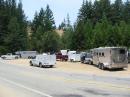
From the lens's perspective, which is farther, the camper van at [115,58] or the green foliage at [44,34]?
the green foliage at [44,34]

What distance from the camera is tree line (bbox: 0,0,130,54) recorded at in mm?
89688

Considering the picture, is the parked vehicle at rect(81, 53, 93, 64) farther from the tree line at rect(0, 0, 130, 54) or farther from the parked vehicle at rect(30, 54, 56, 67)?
the tree line at rect(0, 0, 130, 54)

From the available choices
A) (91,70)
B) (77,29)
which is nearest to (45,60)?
(91,70)

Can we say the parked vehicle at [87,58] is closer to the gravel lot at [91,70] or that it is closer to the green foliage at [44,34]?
the gravel lot at [91,70]

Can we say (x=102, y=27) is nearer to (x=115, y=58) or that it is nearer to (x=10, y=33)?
(x=10, y=33)

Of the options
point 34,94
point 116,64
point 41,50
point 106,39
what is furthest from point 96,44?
point 34,94

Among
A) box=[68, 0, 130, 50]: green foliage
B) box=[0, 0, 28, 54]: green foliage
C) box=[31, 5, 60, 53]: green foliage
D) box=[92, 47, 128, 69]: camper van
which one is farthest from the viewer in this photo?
box=[0, 0, 28, 54]: green foliage

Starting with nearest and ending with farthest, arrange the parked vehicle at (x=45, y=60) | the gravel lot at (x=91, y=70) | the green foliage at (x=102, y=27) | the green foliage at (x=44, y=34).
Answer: the gravel lot at (x=91, y=70) < the parked vehicle at (x=45, y=60) < the green foliage at (x=102, y=27) < the green foliage at (x=44, y=34)

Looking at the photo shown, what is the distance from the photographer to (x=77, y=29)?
107m

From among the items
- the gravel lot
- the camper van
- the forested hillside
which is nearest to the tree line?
the forested hillside

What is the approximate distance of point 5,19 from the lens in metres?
150

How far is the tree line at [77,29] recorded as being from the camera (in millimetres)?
89688

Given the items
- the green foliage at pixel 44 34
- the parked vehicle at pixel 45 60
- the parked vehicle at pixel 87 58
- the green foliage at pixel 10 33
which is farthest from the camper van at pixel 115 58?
the green foliage at pixel 10 33

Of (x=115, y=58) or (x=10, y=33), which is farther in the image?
(x=10, y=33)
